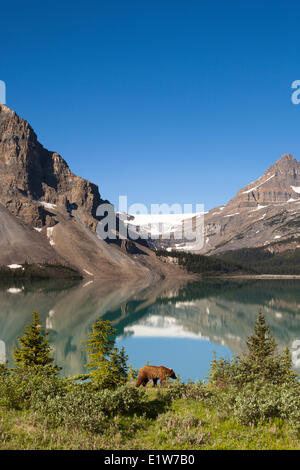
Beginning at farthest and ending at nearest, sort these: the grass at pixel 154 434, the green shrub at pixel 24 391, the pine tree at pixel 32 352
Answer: the pine tree at pixel 32 352, the green shrub at pixel 24 391, the grass at pixel 154 434

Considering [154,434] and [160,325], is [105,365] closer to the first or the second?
[154,434]

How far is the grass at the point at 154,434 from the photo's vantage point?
28.5 feet

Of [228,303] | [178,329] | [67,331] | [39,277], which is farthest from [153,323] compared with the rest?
[39,277]

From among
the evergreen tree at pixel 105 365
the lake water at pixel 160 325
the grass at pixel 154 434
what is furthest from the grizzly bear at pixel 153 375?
the lake water at pixel 160 325

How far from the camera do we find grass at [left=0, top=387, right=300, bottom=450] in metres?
8.69

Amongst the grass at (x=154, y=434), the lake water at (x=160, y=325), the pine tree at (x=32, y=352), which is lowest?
the lake water at (x=160, y=325)

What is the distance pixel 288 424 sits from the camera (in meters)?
9.90

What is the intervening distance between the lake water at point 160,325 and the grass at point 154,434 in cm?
2929

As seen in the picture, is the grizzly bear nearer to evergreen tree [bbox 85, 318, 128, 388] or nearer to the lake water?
evergreen tree [bbox 85, 318, 128, 388]

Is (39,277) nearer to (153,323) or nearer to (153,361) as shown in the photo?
(153,323)

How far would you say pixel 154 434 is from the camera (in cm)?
967

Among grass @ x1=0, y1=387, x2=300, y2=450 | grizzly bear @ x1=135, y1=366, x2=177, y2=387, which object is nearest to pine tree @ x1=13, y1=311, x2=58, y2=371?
grizzly bear @ x1=135, y1=366, x2=177, y2=387

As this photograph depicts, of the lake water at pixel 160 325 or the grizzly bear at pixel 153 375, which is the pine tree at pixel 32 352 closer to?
the grizzly bear at pixel 153 375
